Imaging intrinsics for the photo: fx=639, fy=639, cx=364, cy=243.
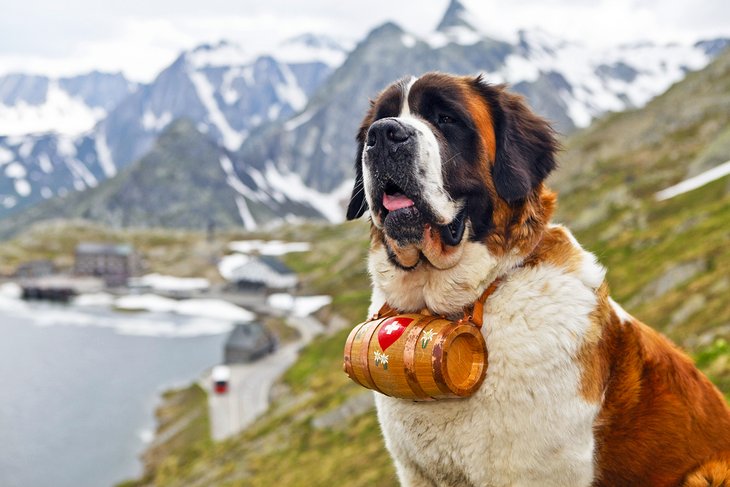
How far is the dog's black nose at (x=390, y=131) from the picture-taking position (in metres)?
4.73

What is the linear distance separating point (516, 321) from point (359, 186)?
2.00 m

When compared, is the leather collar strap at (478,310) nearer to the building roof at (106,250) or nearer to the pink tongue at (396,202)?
the pink tongue at (396,202)

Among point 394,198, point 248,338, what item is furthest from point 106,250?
point 394,198

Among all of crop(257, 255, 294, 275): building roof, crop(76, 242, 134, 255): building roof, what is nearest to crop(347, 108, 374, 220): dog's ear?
crop(257, 255, 294, 275): building roof

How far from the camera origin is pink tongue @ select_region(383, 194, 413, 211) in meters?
4.98

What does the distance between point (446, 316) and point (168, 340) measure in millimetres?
88581

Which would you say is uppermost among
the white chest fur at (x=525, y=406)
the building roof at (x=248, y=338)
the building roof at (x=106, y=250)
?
the white chest fur at (x=525, y=406)

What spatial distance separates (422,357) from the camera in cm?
469

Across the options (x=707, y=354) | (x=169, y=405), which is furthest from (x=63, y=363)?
(x=707, y=354)

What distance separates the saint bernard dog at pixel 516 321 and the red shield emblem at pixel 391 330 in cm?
30

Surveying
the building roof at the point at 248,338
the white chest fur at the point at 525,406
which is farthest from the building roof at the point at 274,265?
the white chest fur at the point at 525,406

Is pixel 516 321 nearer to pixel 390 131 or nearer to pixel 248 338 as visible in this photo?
pixel 390 131

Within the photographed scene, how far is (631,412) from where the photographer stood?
16.0 ft

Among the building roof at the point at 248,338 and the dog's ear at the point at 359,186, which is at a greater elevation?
the dog's ear at the point at 359,186
